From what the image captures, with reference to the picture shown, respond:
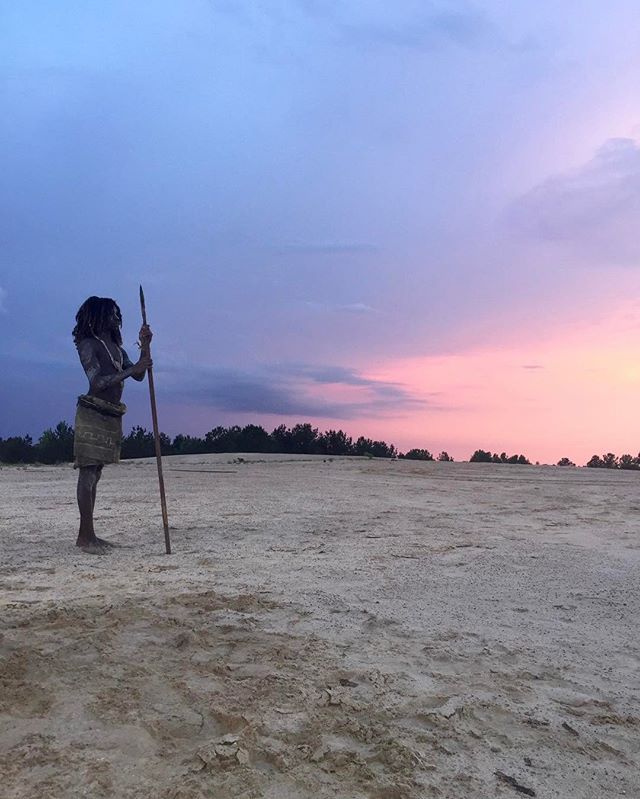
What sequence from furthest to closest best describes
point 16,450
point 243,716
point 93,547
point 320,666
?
point 16,450, point 93,547, point 320,666, point 243,716

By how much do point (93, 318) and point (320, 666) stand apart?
13.6ft

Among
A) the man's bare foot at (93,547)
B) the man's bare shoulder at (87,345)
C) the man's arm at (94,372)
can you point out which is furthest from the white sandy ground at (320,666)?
the man's bare shoulder at (87,345)

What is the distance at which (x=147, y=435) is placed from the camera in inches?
1172

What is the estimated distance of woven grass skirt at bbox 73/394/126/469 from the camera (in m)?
5.83

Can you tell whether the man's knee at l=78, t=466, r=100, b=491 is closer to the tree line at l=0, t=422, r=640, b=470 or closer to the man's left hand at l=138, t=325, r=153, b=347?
the man's left hand at l=138, t=325, r=153, b=347

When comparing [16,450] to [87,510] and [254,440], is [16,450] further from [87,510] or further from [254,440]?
[87,510]

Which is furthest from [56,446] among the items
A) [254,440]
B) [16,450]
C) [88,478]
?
[88,478]

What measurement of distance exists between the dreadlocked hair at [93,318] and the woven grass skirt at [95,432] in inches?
23.6

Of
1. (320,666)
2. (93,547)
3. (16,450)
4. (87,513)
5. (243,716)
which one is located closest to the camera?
(243,716)

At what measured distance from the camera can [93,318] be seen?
Answer: 6.00 m

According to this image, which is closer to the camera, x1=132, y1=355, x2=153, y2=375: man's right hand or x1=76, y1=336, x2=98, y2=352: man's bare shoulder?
x1=76, y1=336, x2=98, y2=352: man's bare shoulder

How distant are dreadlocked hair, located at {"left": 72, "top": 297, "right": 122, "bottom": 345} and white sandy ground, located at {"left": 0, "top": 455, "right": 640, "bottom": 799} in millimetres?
1983

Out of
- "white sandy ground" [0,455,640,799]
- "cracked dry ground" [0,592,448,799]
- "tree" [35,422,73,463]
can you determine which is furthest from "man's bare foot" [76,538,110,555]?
"tree" [35,422,73,463]

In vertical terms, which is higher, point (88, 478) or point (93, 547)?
point (88, 478)
